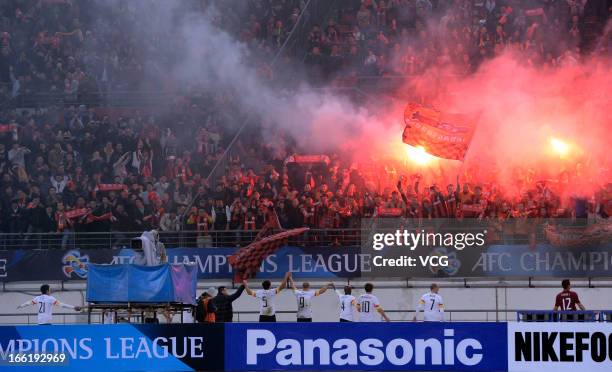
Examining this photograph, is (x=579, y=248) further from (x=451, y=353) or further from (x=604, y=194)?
(x=451, y=353)

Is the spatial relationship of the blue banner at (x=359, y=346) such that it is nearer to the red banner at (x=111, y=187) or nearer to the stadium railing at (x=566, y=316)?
the stadium railing at (x=566, y=316)

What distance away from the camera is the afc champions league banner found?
83.7 feet

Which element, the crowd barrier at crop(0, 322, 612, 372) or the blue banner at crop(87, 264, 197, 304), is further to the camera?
the blue banner at crop(87, 264, 197, 304)

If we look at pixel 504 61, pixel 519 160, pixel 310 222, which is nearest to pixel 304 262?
pixel 310 222

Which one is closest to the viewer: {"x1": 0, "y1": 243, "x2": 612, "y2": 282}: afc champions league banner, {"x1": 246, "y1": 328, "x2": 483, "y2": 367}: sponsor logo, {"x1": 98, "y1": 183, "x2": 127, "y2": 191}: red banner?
{"x1": 246, "y1": 328, "x2": 483, "y2": 367}: sponsor logo

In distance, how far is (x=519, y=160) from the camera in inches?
1096

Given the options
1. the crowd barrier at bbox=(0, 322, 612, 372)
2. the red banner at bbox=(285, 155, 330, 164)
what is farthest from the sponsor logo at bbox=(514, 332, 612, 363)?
the red banner at bbox=(285, 155, 330, 164)

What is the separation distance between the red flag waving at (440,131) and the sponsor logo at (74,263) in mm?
7294

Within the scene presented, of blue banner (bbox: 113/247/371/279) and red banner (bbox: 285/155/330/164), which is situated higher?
red banner (bbox: 285/155/330/164)

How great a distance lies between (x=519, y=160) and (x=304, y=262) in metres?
5.21

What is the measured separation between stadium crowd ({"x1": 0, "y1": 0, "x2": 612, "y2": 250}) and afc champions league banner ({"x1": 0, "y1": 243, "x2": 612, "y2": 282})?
0.57 m

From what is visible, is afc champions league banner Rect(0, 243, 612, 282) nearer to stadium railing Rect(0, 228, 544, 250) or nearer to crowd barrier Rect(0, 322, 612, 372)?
stadium railing Rect(0, 228, 544, 250)

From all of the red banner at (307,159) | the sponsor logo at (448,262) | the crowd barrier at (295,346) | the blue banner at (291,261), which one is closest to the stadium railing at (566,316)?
the crowd barrier at (295,346)

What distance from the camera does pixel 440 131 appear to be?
27.0 metres
